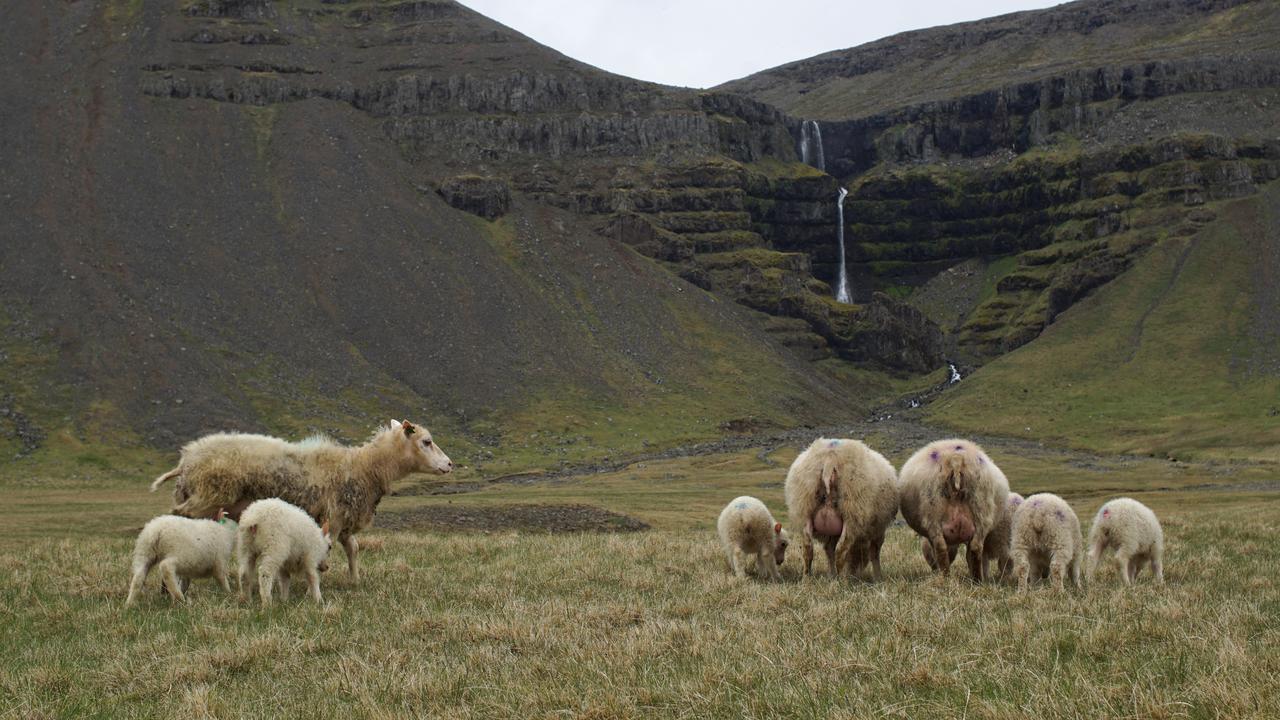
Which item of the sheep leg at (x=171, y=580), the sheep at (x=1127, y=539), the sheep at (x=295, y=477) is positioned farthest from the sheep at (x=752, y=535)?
the sheep leg at (x=171, y=580)

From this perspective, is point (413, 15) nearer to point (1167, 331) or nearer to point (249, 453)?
point (1167, 331)

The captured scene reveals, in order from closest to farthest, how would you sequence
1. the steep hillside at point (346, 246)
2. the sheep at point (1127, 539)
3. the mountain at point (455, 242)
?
the sheep at point (1127, 539) < the steep hillside at point (346, 246) < the mountain at point (455, 242)

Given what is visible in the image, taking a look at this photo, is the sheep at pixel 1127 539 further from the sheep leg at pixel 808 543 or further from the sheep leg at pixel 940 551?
the sheep leg at pixel 808 543

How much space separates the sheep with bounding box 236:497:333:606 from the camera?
15.6 metres

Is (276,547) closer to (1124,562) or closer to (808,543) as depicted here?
(808,543)

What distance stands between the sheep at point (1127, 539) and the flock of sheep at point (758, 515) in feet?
0.08

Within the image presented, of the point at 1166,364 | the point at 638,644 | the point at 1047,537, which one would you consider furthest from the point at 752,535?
the point at 1166,364

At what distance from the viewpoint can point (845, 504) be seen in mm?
18156

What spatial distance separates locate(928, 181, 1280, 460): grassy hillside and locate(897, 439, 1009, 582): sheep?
267ft

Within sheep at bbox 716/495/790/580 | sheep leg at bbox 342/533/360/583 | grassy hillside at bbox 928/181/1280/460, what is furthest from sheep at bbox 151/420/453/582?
grassy hillside at bbox 928/181/1280/460

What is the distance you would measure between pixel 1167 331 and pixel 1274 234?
92.5ft

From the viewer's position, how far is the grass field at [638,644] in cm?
840

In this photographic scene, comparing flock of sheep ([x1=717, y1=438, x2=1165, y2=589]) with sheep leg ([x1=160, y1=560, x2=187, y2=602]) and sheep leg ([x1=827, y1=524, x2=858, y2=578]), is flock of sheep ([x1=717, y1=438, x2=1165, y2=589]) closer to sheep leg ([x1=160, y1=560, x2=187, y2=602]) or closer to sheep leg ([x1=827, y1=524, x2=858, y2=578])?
sheep leg ([x1=827, y1=524, x2=858, y2=578])

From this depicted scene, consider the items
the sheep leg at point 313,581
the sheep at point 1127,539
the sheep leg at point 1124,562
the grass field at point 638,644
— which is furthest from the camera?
the sheep at point 1127,539
